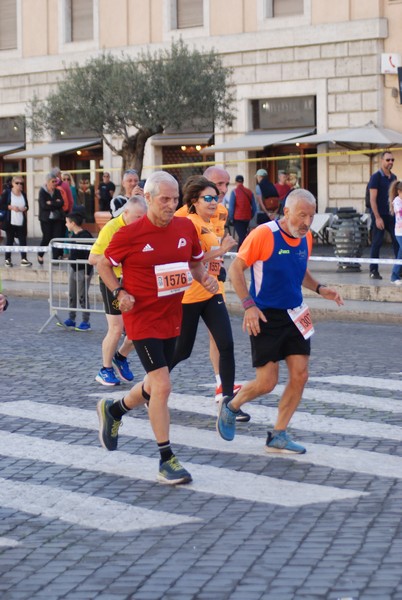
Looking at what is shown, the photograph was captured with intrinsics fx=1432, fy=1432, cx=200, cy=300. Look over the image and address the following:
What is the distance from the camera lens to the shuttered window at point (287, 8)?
110 feet

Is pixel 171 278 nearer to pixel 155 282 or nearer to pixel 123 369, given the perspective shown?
pixel 155 282

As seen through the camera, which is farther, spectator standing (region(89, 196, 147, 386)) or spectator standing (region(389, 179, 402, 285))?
spectator standing (region(389, 179, 402, 285))

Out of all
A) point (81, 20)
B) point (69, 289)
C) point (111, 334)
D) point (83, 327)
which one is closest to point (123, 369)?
point (111, 334)

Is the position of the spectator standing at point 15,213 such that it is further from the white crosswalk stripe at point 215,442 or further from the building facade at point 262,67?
the white crosswalk stripe at point 215,442

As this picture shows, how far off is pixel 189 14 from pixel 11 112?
284 inches

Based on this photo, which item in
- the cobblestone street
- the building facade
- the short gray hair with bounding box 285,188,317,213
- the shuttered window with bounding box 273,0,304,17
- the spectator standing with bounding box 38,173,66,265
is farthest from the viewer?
the shuttered window with bounding box 273,0,304,17

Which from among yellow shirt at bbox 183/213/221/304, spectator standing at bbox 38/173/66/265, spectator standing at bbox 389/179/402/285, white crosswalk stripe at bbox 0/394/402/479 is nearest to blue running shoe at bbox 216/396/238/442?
white crosswalk stripe at bbox 0/394/402/479

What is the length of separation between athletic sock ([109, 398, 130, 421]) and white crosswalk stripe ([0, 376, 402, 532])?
0.27 meters

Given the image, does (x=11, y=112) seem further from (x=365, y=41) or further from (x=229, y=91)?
(x=365, y=41)

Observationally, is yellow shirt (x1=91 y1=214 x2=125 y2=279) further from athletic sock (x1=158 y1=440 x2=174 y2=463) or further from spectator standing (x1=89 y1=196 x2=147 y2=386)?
athletic sock (x1=158 y1=440 x2=174 y2=463)

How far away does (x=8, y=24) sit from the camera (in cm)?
4069

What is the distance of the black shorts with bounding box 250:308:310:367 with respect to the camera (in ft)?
28.8

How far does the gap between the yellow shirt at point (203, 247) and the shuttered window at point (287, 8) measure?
24048 millimetres

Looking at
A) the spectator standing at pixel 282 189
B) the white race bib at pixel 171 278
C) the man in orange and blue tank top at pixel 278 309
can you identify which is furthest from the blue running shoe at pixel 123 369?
the spectator standing at pixel 282 189
